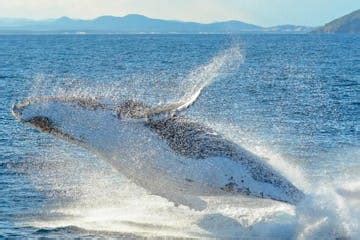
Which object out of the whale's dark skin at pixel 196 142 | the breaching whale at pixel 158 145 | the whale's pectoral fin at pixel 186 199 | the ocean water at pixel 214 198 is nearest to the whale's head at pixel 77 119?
the breaching whale at pixel 158 145

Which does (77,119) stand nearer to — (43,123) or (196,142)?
(43,123)

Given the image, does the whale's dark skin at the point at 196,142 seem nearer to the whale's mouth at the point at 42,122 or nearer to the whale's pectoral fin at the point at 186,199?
the whale's pectoral fin at the point at 186,199

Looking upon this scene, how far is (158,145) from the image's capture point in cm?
1784

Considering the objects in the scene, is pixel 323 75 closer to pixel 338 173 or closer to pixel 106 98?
pixel 338 173

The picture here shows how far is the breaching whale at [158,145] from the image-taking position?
17508 millimetres

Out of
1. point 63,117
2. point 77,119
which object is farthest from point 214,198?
point 63,117

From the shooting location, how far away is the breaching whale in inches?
689

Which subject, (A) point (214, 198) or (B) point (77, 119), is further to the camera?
(A) point (214, 198)

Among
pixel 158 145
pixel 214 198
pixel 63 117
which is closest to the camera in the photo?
pixel 158 145

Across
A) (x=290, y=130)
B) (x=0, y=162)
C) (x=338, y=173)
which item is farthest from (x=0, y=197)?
(x=290, y=130)

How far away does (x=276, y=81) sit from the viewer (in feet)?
206

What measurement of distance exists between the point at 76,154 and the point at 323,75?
1724 inches

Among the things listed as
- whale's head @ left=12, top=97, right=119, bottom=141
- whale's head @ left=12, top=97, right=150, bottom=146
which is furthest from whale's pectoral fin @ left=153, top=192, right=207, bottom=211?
whale's head @ left=12, top=97, right=119, bottom=141

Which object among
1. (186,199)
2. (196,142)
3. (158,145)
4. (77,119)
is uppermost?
(77,119)
